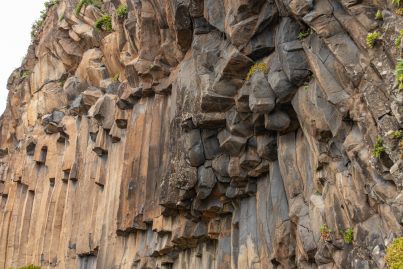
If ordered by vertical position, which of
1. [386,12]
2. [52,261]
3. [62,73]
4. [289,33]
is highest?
[62,73]

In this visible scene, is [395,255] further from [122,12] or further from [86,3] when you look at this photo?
[86,3]

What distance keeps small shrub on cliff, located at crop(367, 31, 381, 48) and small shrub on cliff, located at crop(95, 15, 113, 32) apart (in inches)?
1058

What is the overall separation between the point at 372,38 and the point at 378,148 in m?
2.50

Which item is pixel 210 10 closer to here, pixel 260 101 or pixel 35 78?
pixel 260 101

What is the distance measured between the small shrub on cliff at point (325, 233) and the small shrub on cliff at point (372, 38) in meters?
4.92

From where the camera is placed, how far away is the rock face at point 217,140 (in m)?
14.0

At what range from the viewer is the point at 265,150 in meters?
20.1

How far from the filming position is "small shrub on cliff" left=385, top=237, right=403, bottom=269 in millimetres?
11758

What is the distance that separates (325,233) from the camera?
15516 mm

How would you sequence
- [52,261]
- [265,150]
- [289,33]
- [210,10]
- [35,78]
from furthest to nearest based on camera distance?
[35,78] → [52,261] → [210,10] → [265,150] → [289,33]

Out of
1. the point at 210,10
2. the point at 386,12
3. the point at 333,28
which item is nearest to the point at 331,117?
the point at 333,28

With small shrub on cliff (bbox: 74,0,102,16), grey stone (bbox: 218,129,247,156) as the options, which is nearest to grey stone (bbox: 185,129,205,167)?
grey stone (bbox: 218,129,247,156)

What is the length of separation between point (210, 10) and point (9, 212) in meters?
33.0

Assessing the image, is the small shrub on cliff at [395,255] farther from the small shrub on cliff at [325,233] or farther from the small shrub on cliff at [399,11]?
the small shrub on cliff at [399,11]
